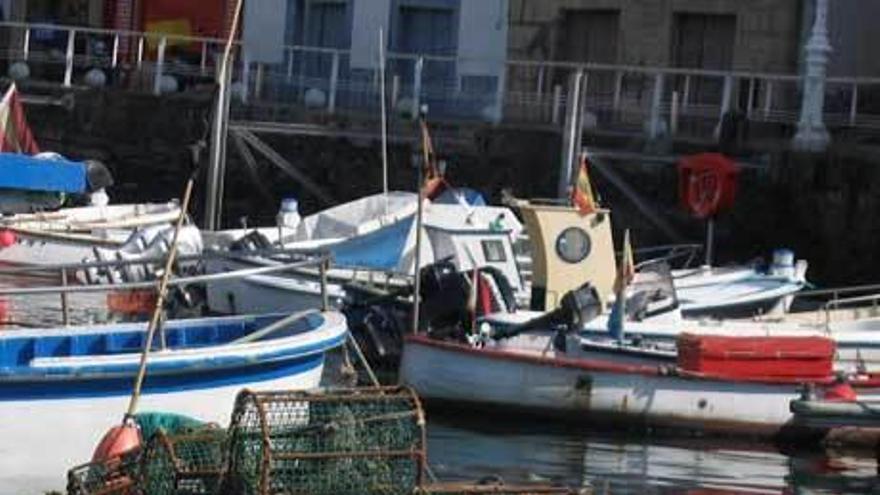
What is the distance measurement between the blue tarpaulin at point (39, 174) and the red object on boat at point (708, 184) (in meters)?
14.1

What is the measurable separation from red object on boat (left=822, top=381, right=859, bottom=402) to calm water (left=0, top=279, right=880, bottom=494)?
51cm

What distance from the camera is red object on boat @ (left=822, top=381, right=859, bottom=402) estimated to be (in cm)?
1852

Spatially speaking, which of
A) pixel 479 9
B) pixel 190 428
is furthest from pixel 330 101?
pixel 190 428

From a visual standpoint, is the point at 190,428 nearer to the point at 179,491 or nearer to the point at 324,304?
the point at 179,491

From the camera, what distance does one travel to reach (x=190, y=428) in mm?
11758

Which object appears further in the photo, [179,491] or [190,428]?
[190,428]

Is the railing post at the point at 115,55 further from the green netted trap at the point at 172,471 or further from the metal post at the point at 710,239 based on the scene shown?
the green netted trap at the point at 172,471

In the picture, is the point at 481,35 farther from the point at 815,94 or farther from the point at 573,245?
the point at 573,245

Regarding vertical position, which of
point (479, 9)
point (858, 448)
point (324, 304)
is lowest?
point (858, 448)

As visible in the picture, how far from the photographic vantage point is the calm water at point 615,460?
56.0ft

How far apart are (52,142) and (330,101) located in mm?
4964

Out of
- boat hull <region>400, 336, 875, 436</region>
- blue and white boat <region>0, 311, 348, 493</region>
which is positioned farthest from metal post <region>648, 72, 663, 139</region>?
blue and white boat <region>0, 311, 348, 493</region>

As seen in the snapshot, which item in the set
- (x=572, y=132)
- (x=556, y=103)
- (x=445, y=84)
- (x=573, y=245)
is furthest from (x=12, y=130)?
(x=445, y=84)

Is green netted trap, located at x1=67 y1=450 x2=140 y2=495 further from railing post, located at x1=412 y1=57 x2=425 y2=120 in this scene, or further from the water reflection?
railing post, located at x1=412 y1=57 x2=425 y2=120
